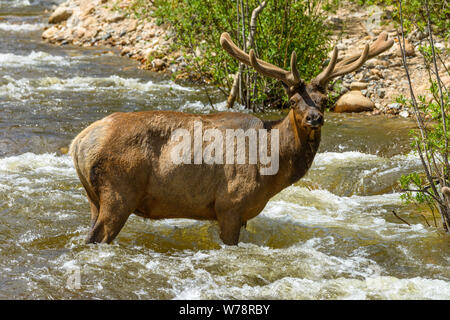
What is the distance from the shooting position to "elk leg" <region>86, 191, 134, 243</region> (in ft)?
19.2

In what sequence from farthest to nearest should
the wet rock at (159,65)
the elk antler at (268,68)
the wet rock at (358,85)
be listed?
the wet rock at (159,65) < the wet rock at (358,85) < the elk antler at (268,68)

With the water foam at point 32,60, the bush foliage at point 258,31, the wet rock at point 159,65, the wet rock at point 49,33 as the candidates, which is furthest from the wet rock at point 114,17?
the bush foliage at point 258,31

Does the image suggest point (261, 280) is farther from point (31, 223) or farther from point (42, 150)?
point (42, 150)

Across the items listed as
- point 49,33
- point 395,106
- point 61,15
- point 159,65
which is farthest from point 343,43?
point 61,15

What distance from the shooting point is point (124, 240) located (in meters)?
6.73

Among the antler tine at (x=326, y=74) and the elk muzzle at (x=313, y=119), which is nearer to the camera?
the elk muzzle at (x=313, y=119)

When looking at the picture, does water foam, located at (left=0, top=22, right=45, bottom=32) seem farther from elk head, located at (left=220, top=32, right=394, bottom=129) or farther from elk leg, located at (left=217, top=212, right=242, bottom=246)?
elk leg, located at (left=217, top=212, right=242, bottom=246)

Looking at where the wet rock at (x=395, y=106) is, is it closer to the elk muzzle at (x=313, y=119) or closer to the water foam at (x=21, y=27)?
the elk muzzle at (x=313, y=119)

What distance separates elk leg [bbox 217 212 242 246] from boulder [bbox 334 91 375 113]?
708cm

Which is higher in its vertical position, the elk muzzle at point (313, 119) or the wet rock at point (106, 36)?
the wet rock at point (106, 36)

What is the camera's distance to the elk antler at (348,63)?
19.8 ft
